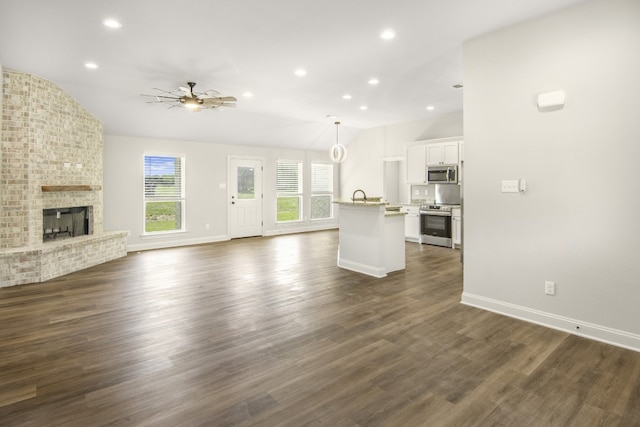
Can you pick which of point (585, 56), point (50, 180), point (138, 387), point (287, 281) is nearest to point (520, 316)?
point (585, 56)

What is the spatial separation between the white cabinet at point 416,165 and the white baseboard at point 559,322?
450 centimetres

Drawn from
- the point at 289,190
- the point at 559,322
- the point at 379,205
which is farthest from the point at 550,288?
the point at 289,190

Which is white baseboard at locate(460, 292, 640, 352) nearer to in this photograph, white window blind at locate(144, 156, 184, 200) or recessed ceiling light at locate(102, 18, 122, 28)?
recessed ceiling light at locate(102, 18, 122, 28)

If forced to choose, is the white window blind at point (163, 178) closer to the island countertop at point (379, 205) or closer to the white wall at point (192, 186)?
the white wall at point (192, 186)

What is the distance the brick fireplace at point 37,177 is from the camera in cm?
483

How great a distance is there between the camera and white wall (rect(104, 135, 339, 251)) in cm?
719

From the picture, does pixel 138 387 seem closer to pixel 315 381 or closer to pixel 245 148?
pixel 315 381

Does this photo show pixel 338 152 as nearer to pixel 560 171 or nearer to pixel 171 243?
pixel 171 243

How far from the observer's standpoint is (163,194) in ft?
25.7

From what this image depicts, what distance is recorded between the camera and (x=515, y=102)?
343 centimetres

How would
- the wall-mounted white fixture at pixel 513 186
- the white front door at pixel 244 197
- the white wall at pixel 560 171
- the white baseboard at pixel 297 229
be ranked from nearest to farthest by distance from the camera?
the white wall at pixel 560 171, the wall-mounted white fixture at pixel 513 186, the white front door at pixel 244 197, the white baseboard at pixel 297 229

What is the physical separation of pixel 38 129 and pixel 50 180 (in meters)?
0.77

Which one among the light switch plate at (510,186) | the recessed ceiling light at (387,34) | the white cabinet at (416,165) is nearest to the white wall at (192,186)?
the white cabinet at (416,165)

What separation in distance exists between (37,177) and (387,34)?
525 cm
